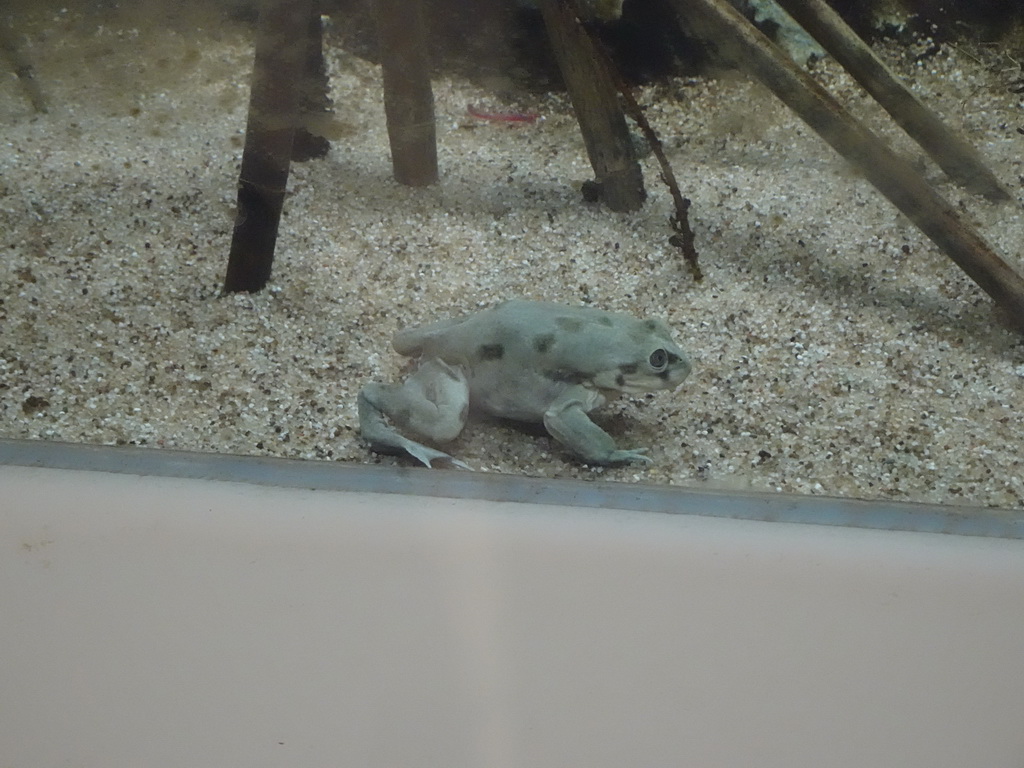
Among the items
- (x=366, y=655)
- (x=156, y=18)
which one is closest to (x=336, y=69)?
(x=156, y=18)

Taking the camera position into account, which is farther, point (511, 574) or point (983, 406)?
point (983, 406)

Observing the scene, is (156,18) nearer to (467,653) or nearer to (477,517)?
(477,517)

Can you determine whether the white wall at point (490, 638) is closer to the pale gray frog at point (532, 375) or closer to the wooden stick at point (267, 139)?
the pale gray frog at point (532, 375)

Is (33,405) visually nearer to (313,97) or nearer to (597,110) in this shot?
(313,97)

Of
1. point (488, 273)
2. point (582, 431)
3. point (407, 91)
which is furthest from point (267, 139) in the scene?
point (582, 431)

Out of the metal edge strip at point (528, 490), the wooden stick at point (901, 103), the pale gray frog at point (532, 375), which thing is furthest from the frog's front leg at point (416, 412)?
A: the wooden stick at point (901, 103)

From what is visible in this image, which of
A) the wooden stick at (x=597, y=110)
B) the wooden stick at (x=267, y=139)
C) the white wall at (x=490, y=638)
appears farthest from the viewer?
the wooden stick at (x=597, y=110)

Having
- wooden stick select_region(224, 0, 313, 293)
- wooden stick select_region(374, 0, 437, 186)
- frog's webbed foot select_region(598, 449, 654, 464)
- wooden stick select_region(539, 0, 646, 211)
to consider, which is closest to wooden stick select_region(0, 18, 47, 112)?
wooden stick select_region(224, 0, 313, 293)
